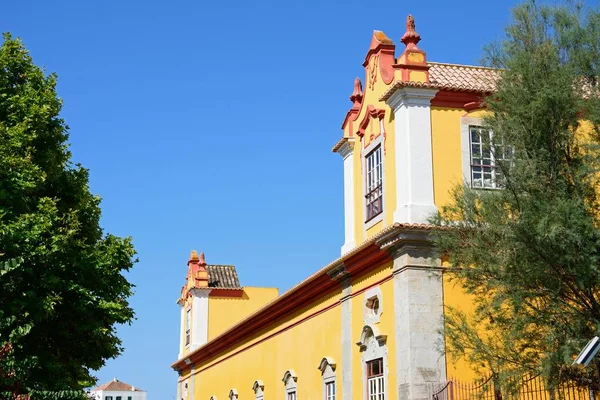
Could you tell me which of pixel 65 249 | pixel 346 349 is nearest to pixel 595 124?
pixel 346 349

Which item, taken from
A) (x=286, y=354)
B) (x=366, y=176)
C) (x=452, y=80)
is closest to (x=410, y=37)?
(x=452, y=80)

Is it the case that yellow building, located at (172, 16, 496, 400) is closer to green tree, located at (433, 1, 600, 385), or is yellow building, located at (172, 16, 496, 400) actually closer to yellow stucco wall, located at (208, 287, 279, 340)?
green tree, located at (433, 1, 600, 385)

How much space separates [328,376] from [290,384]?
3926mm

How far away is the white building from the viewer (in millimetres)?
126950

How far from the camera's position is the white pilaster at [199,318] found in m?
43.8

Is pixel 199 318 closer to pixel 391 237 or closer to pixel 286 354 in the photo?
pixel 286 354

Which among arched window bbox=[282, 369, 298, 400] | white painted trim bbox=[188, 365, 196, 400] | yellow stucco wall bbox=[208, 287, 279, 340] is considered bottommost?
arched window bbox=[282, 369, 298, 400]

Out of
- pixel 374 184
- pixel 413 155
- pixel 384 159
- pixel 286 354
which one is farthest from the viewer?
pixel 286 354

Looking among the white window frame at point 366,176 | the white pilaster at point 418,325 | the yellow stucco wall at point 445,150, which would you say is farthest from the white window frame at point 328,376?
the yellow stucco wall at point 445,150

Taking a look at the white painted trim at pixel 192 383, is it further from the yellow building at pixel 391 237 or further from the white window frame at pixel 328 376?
the white window frame at pixel 328 376

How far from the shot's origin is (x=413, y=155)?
20.7 meters

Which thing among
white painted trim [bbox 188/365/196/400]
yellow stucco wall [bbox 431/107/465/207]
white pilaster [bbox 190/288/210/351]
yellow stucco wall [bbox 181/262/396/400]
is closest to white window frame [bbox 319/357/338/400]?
yellow stucco wall [bbox 181/262/396/400]

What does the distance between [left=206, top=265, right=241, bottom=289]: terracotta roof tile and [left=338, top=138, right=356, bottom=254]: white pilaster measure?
21386mm

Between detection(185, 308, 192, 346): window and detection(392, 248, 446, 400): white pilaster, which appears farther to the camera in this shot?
detection(185, 308, 192, 346): window
